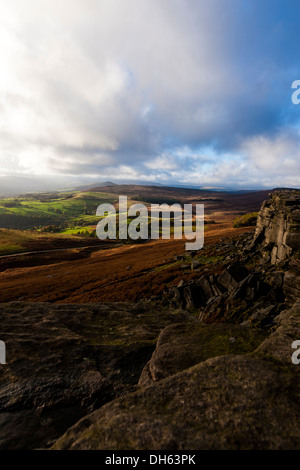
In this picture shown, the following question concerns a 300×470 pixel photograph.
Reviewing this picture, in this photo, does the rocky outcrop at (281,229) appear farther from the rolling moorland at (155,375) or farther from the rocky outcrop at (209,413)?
the rocky outcrop at (209,413)

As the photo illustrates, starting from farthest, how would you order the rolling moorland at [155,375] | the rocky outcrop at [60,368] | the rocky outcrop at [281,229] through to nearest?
the rocky outcrop at [281,229]
the rocky outcrop at [60,368]
the rolling moorland at [155,375]

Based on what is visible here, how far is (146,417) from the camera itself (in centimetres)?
504

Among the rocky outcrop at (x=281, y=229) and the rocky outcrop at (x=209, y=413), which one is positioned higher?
the rocky outcrop at (x=281, y=229)

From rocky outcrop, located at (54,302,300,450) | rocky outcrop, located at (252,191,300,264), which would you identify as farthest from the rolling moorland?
rocky outcrop, located at (252,191,300,264)

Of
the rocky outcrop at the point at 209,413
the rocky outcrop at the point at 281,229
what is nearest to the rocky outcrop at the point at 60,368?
the rocky outcrop at the point at 209,413

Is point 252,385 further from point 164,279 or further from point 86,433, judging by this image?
point 164,279

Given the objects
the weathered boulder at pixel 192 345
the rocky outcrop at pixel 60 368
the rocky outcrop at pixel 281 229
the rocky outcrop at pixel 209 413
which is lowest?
the rocky outcrop at pixel 60 368

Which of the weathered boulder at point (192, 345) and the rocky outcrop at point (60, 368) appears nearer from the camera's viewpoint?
the rocky outcrop at point (60, 368)

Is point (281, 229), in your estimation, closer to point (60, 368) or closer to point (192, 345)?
point (192, 345)

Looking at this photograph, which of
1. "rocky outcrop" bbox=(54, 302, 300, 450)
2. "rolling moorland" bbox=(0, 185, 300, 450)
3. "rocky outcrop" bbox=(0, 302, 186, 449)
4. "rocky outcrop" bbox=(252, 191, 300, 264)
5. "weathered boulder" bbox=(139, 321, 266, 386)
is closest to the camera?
"rocky outcrop" bbox=(54, 302, 300, 450)

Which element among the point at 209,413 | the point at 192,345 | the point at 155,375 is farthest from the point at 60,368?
the point at 209,413

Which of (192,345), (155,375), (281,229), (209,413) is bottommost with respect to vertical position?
(155,375)

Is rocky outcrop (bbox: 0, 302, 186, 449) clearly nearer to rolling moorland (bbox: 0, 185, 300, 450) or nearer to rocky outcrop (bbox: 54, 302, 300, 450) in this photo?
rolling moorland (bbox: 0, 185, 300, 450)

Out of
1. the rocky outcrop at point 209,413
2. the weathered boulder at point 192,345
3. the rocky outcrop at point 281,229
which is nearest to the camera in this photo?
the rocky outcrop at point 209,413
